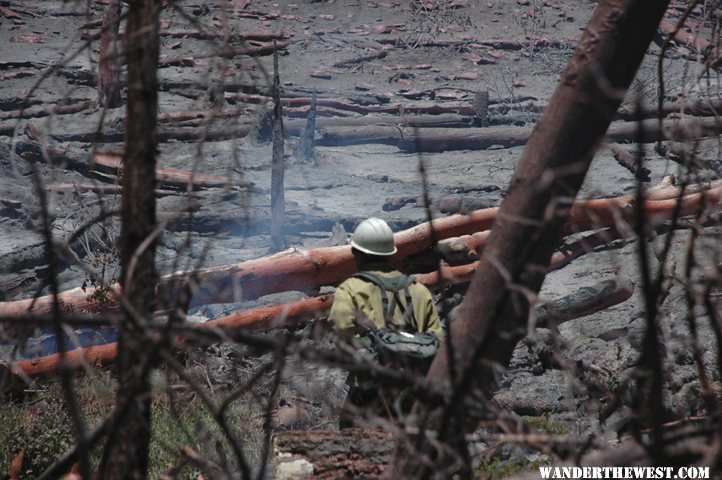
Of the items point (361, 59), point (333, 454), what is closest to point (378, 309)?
point (333, 454)

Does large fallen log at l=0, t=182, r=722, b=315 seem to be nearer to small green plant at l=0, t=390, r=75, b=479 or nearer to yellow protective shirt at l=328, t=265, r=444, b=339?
small green plant at l=0, t=390, r=75, b=479

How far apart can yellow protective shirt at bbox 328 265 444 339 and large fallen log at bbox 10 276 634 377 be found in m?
1.95

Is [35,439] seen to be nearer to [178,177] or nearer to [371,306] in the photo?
[371,306]

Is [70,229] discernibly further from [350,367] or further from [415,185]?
[350,367]

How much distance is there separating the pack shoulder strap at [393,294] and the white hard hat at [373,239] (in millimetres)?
234

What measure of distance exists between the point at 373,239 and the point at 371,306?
50 cm

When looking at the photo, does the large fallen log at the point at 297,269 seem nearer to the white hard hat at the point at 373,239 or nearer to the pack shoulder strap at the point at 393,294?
the white hard hat at the point at 373,239

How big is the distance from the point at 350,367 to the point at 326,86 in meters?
17.3

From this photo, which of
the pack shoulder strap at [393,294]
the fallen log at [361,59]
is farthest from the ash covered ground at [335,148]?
the pack shoulder strap at [393,294]

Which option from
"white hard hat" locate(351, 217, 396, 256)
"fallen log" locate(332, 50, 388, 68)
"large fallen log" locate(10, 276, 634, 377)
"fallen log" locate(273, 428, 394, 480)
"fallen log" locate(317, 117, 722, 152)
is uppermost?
"fallen log" locate(332, 50, 388, 68)

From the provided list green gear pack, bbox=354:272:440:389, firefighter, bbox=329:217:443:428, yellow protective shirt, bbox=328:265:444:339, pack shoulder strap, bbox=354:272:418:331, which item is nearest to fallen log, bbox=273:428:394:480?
green gear pack, bbox=354:272:440:389

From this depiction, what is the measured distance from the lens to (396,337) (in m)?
4.67

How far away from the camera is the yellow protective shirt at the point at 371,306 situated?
16.0 feet

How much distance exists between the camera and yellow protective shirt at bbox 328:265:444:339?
4.88m
